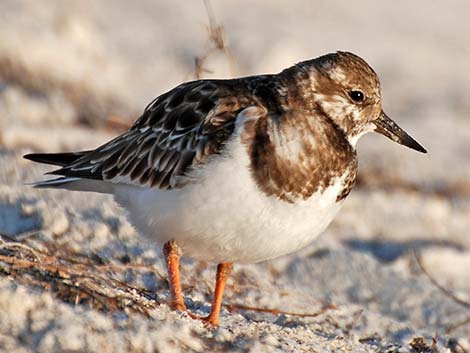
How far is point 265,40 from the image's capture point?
823cm

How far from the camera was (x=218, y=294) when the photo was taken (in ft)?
13.3

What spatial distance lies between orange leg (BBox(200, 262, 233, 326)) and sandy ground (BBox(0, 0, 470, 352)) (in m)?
0.07

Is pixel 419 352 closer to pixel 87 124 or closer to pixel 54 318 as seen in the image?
pixel 54 318

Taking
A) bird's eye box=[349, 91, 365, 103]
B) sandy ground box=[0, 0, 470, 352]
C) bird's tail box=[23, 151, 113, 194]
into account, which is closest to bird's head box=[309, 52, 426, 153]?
bird's eye box=[349, 91, 365, 103]

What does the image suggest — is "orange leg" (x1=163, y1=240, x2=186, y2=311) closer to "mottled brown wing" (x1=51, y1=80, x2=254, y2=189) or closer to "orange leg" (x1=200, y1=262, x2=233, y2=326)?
"orange leg" (x1=200, y1=262, x2=233, y2=326)

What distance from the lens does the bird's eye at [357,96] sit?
4117 millimetres

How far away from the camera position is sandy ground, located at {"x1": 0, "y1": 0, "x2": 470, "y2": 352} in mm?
3443

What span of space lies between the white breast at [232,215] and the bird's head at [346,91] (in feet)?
0.93

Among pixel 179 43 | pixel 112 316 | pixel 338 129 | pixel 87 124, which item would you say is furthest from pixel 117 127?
pixel 112 316

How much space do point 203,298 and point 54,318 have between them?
1571 millimetres

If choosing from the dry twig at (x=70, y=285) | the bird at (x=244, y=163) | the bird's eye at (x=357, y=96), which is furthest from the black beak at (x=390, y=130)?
the dry twig at (x=70, y=285)

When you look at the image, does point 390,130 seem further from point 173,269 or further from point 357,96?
point 173,269

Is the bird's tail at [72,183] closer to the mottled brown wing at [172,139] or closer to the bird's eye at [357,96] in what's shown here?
the mottled brown wing at [172,139]

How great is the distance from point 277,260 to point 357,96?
66.1 inches
